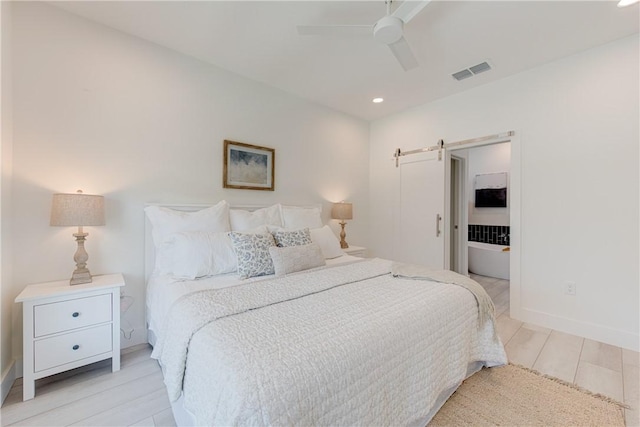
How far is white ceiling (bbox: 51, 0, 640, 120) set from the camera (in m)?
2.01

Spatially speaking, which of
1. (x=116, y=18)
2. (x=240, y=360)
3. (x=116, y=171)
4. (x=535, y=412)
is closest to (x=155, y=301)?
(x=116, y=171)

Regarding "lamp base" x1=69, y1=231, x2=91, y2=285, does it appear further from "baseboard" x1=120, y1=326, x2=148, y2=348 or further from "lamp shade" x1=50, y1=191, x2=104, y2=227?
"baseboard" x1=120, y1=326, x2=148, y2=348

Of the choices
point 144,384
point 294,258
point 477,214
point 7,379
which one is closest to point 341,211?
point 294,258

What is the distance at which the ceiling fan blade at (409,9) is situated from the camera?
1.57 meters

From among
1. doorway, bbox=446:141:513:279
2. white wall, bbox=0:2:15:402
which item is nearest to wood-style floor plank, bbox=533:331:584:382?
doorway, bbox=446:141:513:279

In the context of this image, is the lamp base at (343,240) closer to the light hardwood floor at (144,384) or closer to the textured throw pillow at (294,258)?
the textured throw pillow at (294,258)

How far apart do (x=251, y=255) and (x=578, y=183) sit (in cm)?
315

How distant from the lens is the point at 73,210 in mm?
1843

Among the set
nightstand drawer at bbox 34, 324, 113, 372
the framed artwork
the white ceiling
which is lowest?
nightstand drawer at bbox 34, 324, 113, 372

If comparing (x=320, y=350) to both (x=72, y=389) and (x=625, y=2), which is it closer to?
(x=72, y=389)

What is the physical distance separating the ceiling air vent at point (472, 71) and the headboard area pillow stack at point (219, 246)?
243 centimetres

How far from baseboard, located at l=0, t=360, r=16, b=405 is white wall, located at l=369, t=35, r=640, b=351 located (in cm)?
433

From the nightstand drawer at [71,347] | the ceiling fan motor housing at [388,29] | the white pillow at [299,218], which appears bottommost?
the nightstand drawer at [71,347]

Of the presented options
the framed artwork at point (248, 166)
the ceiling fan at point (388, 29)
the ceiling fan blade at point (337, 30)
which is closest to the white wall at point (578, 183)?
the ceiling fan at point (388, 29)
